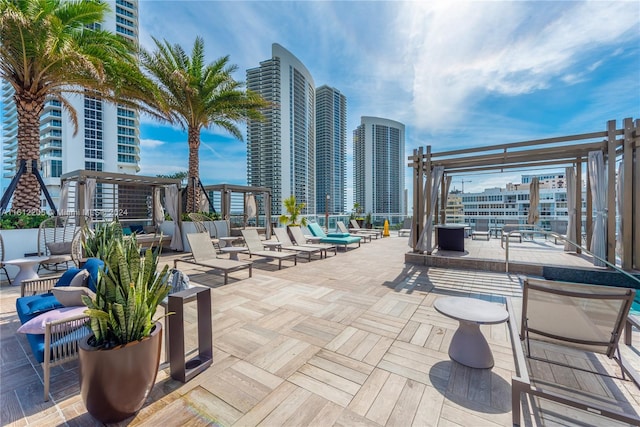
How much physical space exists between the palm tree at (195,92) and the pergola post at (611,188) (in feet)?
31.7

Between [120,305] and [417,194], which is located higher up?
[417,194]

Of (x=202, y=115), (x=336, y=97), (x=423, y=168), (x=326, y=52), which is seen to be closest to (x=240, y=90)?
(x=202, y=115)

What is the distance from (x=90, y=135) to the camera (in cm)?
4056

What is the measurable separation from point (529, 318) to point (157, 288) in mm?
3010

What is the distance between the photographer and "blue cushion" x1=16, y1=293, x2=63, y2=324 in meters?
→ 2.35

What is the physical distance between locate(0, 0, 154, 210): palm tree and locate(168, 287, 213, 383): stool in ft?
21.1

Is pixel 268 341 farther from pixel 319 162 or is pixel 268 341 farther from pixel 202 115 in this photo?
pixel 319 162

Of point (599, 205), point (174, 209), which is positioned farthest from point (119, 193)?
point (599, 205)

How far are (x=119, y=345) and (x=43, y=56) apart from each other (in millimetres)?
7295

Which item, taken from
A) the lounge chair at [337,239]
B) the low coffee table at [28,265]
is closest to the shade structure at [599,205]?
the lounge chair at [337,239]

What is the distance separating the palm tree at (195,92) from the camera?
8.54m

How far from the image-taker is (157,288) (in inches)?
73.5

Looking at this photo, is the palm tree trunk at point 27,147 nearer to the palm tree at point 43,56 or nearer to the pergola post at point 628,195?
the palm tree at point 43,56

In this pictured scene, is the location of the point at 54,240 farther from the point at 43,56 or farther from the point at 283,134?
the point at 283,134
